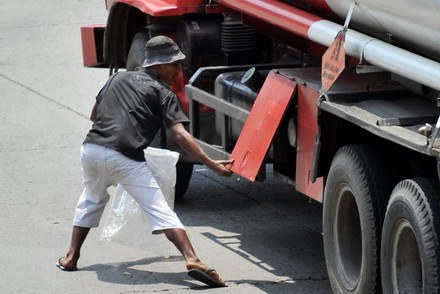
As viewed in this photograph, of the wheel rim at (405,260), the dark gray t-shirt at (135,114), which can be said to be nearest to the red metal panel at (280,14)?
the dark gray t-shirt at (135,114)

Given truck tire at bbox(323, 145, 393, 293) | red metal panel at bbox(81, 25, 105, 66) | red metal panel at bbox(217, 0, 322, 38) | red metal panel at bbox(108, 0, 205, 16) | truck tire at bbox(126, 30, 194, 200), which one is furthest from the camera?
red metal panel at bbox(81, 25, 105, 66)

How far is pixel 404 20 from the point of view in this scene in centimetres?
590

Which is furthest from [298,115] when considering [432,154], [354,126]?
[432,154]

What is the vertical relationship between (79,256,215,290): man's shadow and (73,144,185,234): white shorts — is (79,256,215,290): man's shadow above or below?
below

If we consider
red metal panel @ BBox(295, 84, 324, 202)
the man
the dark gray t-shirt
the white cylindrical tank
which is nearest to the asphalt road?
the man

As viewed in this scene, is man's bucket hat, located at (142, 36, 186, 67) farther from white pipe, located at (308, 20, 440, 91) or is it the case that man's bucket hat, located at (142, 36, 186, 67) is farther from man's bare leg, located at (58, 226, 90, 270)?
man's bare leg, located at (58, 226, 90, 270)

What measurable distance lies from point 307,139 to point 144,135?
100 centimetres

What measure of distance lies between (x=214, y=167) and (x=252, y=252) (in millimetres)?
895

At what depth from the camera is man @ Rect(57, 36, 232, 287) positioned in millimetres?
7301

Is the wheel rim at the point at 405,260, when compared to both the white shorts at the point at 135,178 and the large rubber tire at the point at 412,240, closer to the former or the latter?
the large rubber tire at the point at 412,240

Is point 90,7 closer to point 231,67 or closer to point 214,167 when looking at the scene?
point 231,67

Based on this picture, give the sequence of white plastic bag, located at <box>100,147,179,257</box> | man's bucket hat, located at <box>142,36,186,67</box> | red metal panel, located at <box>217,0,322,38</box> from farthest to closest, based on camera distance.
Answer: white plastic bag, located at <box>100,147,179,257</box>
man's bucket hat, located at <box>142,36,186,67</box>
red metal panel, located at <box>217,0,322,38</box>

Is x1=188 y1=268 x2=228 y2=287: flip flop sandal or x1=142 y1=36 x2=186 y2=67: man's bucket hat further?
x1=142 y1=36 x2=186 y2=67: man's bucket hat

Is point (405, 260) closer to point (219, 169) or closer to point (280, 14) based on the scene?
A: point (219, 169)
